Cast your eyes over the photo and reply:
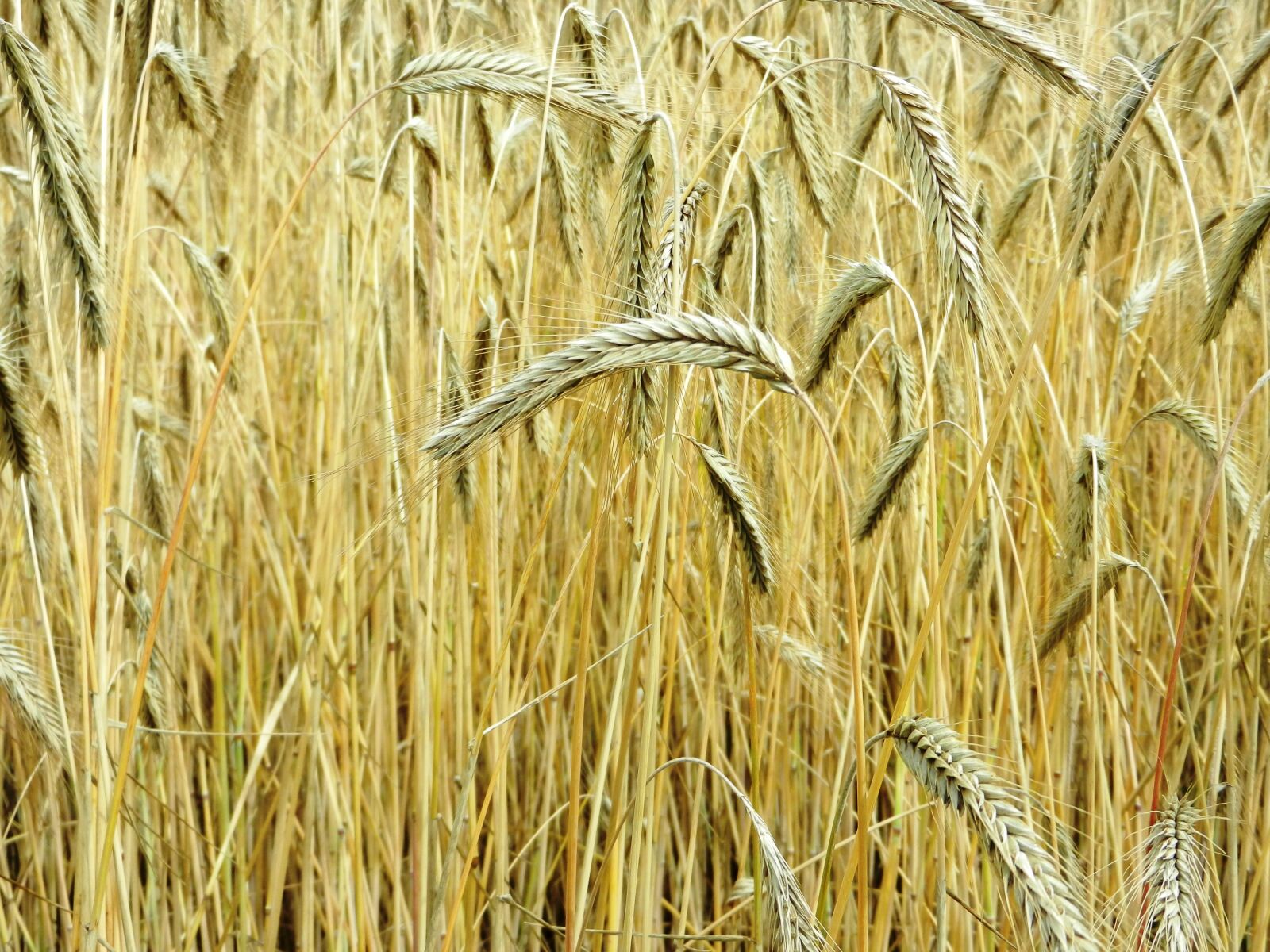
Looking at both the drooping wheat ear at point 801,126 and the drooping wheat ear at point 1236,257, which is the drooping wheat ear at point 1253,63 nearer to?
the drooping wheat ear at point 1236,257

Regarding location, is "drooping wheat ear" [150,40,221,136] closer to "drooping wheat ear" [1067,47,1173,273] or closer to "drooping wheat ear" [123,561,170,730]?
"drooping wheat ear" [123,561,170,730]

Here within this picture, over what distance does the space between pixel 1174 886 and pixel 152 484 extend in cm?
176

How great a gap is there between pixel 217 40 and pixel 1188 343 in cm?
183

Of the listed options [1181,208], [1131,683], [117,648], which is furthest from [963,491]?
[117,648]

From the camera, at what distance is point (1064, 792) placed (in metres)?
1.87

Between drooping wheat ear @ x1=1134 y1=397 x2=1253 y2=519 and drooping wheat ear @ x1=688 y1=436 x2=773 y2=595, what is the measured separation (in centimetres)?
73

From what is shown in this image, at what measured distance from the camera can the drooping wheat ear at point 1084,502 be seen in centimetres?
158

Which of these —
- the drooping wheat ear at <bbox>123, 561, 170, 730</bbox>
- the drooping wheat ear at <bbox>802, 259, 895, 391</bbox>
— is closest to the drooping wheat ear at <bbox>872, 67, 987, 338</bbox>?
the drooping wheat ear at <bbox>802, 259, 895, 391</bbox>

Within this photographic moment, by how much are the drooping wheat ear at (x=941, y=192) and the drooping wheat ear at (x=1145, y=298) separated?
0.92 meters

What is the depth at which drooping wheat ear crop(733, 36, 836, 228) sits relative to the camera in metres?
1.65

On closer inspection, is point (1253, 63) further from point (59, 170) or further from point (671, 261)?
point (59, 170)

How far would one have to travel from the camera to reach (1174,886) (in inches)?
45.1

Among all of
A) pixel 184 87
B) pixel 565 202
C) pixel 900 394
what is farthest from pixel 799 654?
pixel 184 87

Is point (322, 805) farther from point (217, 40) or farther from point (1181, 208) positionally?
point (1181, 208)
